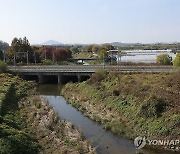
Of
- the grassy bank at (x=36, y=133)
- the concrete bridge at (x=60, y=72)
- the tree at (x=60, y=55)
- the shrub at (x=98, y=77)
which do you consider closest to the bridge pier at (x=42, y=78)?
the concrete bridge at (x=60, y=72)

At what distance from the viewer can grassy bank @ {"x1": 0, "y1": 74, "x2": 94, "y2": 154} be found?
61.6ft

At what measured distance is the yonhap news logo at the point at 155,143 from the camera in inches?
809

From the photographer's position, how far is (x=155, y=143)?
21.5 meters

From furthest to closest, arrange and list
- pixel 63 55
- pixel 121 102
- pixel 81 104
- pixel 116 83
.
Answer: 1. pixel 63 55
2. pixel 116 83
3. pixel 81 104
4. pixel 121 102

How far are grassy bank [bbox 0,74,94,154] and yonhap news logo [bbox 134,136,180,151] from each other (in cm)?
373

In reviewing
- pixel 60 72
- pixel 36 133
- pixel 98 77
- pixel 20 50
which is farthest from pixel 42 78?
pixel 36 133

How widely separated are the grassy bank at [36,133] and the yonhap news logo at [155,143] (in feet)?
12.3

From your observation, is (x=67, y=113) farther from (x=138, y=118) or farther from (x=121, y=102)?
(x=138, y=118)

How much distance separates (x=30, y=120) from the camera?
1033 inches

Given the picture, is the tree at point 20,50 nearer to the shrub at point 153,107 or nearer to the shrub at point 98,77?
the shrub at point 98,77

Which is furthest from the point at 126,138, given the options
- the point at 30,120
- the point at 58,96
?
the point at 58,96

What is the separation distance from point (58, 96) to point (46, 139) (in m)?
23.5

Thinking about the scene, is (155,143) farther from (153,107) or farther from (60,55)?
(60,55)

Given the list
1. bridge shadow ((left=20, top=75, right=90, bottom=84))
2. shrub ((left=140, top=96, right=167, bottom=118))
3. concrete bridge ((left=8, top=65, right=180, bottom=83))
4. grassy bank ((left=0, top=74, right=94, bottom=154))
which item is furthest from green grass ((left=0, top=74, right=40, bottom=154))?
bridge shadow ((left=20, top=75, right=90, bottom=84))
